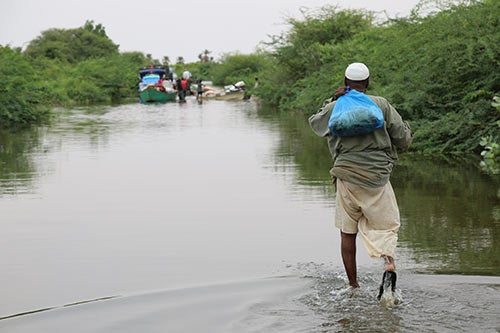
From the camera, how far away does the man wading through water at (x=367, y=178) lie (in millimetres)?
6559

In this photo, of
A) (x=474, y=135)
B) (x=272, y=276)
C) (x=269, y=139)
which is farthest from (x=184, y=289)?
(x=269, y=139)

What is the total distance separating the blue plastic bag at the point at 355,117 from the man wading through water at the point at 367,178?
0.16 feet

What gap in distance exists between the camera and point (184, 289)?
6883mm

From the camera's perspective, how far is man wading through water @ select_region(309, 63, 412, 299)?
21.5 ft

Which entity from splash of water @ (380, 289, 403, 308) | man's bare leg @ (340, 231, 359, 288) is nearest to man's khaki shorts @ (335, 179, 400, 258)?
man's bare leg @ (340, 231, 359, 288)

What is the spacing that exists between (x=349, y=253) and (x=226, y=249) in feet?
6.42

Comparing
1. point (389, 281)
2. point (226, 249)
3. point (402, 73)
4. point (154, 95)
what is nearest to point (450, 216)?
point (226, 249)

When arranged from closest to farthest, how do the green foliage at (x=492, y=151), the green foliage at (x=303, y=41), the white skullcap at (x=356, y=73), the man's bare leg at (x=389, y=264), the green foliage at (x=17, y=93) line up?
the man's bare leg at (x=389, y=264), the white skullcap at (x=356, y=73), the green foliage at (x=492, y=151), the green foliage at (x=17, y=93), the green foliage at (x=303, y=41)

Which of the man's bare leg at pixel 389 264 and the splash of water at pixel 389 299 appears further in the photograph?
the man's bare leg at pixel 389 264

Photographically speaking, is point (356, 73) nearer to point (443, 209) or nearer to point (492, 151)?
point (443, 209)

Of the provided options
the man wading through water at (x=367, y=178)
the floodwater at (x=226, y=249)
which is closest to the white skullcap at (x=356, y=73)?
the man wading through water at (x=367, y=178)

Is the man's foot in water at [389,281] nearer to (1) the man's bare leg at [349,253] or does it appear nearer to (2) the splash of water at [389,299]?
(2) the splash of water at [389,299]

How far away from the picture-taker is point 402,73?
58.7ft

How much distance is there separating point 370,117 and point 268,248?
94.6 inches
